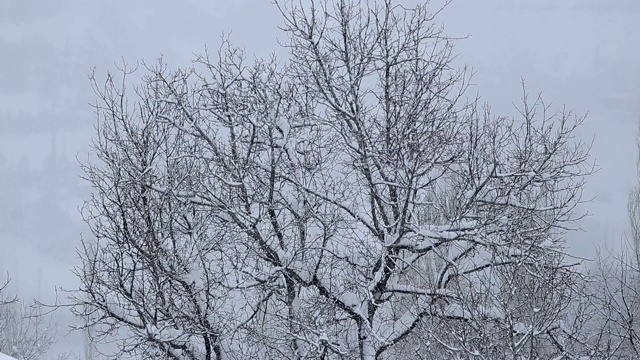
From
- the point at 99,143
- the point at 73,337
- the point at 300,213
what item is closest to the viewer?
the point at 300,213

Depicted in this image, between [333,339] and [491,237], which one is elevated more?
[491,237]

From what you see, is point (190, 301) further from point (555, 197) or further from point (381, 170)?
point (555, 197)

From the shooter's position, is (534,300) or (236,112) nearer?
(534,300)

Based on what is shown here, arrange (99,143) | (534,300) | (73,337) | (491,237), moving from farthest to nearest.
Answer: (73,337) → (99,143) → (491,237) → (534,300)

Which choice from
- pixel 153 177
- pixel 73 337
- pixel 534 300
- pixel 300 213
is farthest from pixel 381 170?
pixel 73 337

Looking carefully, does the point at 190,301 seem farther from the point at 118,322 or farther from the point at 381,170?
the point at 381,170

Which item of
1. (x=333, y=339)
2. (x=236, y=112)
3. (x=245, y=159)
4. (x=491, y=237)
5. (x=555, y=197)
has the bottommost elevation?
(x=333, y=339)

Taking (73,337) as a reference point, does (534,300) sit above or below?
below

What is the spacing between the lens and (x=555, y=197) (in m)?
10.9

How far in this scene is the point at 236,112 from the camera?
1059 centimetres

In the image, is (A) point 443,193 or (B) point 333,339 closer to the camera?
(B) point 333,339

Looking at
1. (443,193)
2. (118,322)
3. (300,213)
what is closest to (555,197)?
(443,193)

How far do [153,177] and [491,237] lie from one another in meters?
4.86

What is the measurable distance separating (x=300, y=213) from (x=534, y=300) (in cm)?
359
